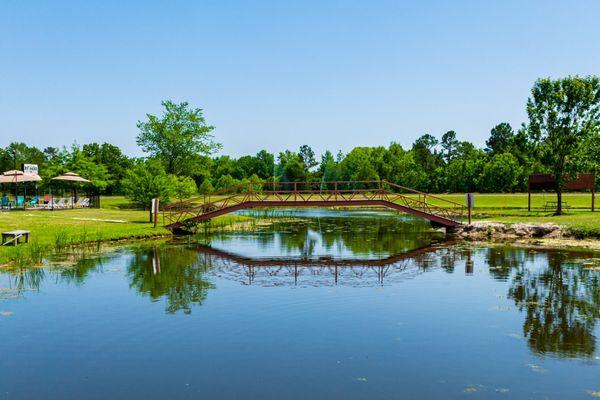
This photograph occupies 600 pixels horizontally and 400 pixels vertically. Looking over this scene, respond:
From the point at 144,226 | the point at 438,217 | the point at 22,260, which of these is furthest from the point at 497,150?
the point at 22,260

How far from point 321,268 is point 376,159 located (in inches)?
3414

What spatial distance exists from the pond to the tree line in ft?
70.9

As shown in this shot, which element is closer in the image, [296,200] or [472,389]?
[472,389]

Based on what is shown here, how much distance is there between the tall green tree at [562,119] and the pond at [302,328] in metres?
21.3

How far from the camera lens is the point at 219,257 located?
26.0 m

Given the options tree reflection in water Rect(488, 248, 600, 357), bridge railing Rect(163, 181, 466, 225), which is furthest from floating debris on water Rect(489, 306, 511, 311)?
bridge railing Rect(163, 181, 466, 225)

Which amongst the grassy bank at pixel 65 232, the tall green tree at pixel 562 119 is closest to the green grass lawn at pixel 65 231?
the grassy bank at pixel 65 232

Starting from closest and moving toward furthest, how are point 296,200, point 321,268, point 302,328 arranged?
point 302,328 < point 321,268 < point 296,200

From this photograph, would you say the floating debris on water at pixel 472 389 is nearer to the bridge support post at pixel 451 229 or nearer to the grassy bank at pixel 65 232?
the grassy bank at pixel 65 232

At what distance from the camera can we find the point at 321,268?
2291 cm

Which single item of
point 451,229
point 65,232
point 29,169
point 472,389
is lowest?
point 472,389

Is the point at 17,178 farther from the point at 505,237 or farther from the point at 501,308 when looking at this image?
the point at 501,308

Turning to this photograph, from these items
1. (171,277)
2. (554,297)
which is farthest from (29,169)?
(554,297)

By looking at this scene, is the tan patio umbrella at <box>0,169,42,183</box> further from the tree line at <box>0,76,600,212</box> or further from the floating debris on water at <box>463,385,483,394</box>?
the floating debris on water at <box>463,385,483,394</box>
